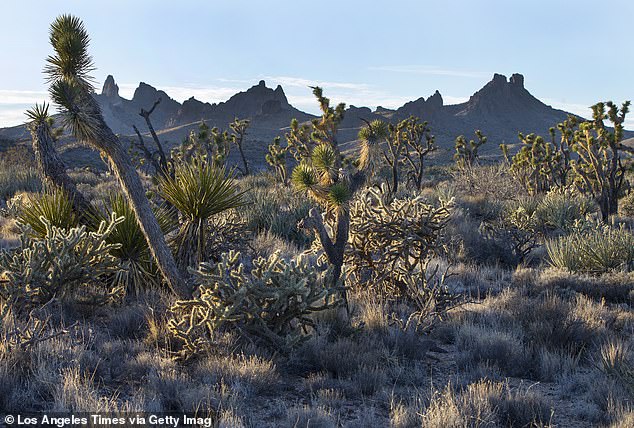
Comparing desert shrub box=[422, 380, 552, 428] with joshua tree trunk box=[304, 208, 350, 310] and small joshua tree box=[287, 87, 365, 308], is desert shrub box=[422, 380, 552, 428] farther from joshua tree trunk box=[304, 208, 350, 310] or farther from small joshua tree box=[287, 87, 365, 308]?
joshua tree trunk box=[304, 208, 350, 310]

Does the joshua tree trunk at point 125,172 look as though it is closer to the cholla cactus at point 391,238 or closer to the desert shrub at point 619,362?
the cholla cactus at point 391,238

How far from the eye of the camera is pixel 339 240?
7199mm

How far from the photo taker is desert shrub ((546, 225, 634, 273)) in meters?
9.52

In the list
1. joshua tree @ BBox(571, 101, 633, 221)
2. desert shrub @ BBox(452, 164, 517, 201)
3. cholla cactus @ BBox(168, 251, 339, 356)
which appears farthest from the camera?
desert shrub @ BBox(452, 164, 517, 201)

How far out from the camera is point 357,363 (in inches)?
210

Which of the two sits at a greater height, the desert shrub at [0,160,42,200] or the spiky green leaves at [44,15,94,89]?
the spiky green leaves at [44,15,94,89]

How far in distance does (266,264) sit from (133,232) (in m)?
2.64

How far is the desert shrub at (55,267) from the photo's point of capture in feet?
19.7

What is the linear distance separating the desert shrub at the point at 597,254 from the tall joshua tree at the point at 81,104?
7.40m

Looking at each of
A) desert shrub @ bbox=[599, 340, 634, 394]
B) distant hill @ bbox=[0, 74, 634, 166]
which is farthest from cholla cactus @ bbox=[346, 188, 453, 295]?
distant hill @ bbox=[0, 74, 634, 166]

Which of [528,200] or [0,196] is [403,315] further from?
[0,196]

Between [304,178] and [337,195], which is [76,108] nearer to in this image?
[304,178]

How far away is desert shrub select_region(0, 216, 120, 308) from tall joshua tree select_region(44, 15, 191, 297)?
793mm

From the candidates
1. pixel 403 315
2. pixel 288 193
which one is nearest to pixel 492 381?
pixel 403 315
